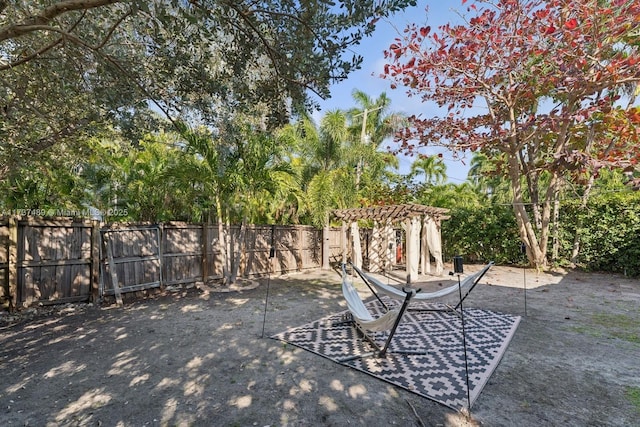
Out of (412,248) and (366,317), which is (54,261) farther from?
(412,248)

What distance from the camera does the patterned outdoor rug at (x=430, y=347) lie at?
3055 mm

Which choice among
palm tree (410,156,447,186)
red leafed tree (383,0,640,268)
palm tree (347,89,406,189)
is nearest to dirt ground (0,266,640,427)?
red leafed tree (383,0,640,268)

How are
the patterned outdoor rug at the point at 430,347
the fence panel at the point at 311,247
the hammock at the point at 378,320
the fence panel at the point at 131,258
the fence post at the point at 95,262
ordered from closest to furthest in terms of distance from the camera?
the patterned outdoor rug at the point at 430,347 → the hammock at the point at 378,320 → the fence post at the point at 95,262 → the fence panel at the point at 131,258 → the fence panel at the point at 311,247

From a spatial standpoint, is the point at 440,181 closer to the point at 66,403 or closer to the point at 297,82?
the point at 297,82

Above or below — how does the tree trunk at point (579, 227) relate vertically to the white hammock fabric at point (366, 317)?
above

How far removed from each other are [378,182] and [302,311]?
31.3 feet

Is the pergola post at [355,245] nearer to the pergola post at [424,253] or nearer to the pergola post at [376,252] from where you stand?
the pergola post at [376,252]

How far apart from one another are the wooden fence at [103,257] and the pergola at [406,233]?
305 centimetres

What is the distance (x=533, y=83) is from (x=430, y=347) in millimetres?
7949

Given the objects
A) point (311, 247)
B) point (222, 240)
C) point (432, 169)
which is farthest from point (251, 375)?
point (432, 169)

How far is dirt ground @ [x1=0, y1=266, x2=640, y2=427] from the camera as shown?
2.56m

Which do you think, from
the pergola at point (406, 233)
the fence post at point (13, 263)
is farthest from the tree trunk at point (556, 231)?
the fence post at point (13, 263)

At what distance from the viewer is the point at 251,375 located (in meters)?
3.27

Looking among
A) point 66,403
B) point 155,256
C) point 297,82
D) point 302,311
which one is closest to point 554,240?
point 302,311
